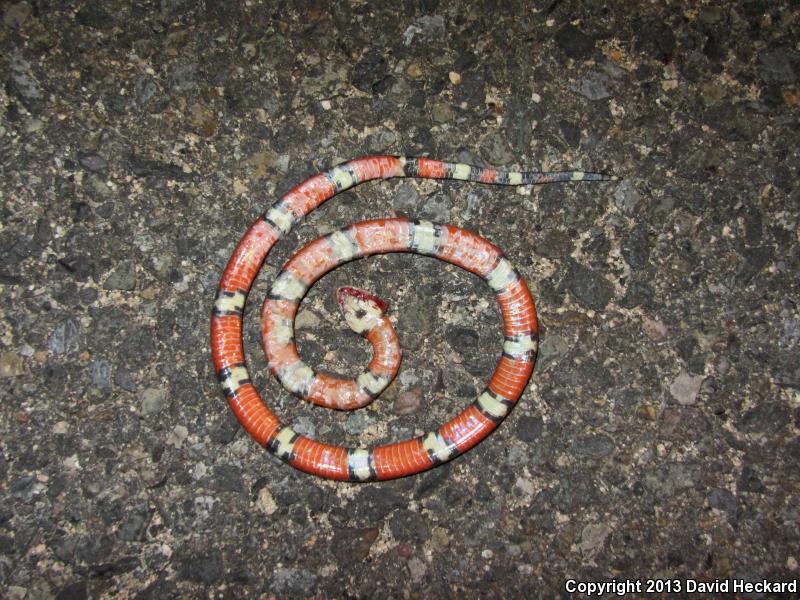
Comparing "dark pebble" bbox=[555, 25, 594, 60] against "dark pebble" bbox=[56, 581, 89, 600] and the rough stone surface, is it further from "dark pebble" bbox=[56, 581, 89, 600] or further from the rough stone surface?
→ "dark pebble" bbox=[56, 581, 89, 600]

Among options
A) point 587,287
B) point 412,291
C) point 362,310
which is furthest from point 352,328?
point 587,287

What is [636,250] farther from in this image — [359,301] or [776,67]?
[359,301]

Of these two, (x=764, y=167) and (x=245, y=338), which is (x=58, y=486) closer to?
(x=245, y=338)

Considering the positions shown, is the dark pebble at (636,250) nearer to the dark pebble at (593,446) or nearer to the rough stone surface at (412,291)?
the rough stone surface at (412,291)

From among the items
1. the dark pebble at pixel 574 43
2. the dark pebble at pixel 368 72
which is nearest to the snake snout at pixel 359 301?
the dark pebble at pixel 368 72

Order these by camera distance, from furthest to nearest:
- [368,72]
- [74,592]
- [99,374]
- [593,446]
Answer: [368,72] < [593,446] < [99,374] < [74,592]

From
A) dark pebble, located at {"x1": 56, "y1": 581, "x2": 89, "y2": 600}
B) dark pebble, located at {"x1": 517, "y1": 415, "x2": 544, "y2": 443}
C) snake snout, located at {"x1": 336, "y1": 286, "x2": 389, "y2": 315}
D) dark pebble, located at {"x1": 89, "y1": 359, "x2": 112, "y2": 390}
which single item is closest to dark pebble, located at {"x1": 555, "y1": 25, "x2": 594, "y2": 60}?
snake snout, located at {"x1": 336, "y1": 286, "x2": 389, "y2": 315}
